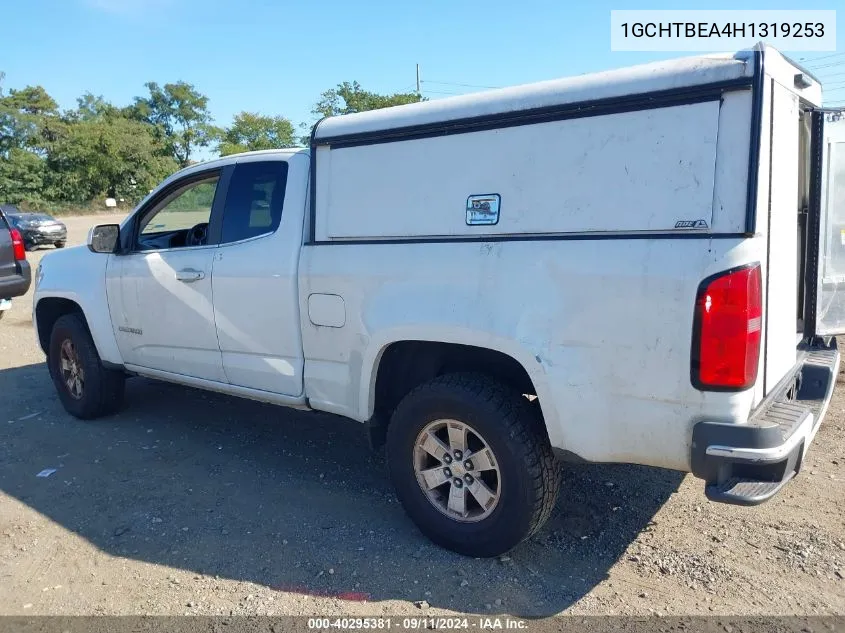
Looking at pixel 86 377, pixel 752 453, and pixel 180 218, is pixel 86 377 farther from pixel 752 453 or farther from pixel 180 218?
pixel 752 453

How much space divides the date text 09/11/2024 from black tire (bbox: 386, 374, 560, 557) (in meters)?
0.40

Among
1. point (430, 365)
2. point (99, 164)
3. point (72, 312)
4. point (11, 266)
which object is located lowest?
point (430, 365)

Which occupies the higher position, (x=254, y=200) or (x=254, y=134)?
(x=254, y=134)

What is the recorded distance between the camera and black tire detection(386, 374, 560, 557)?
3164 millimetres

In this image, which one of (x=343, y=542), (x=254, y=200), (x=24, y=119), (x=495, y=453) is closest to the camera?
(x=495, y=453)

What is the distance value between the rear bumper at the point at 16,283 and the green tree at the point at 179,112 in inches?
2273

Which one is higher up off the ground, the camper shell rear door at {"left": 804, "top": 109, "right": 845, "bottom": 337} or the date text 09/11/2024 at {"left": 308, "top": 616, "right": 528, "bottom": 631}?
the camper shell rear door at {"left": 804, "top": 109, "right": 845, "bottom": 337}

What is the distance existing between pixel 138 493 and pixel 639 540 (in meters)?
2.95

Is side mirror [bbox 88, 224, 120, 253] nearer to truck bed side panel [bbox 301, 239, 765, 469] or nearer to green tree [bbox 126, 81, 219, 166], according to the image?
truck bed side panel [bbox 301, 239, 765, 469]

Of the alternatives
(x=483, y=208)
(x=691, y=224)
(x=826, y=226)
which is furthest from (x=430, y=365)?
(x=826, y=226)

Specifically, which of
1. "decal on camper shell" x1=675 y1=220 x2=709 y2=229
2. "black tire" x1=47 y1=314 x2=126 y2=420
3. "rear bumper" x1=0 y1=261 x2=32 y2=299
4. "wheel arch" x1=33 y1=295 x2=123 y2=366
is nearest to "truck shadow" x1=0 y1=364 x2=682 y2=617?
"black tire" x1=47 y1=314 x2=126 y2=420

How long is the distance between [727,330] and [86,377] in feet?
15.8

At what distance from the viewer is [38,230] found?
21.9m

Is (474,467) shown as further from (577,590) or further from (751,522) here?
(751,522)
